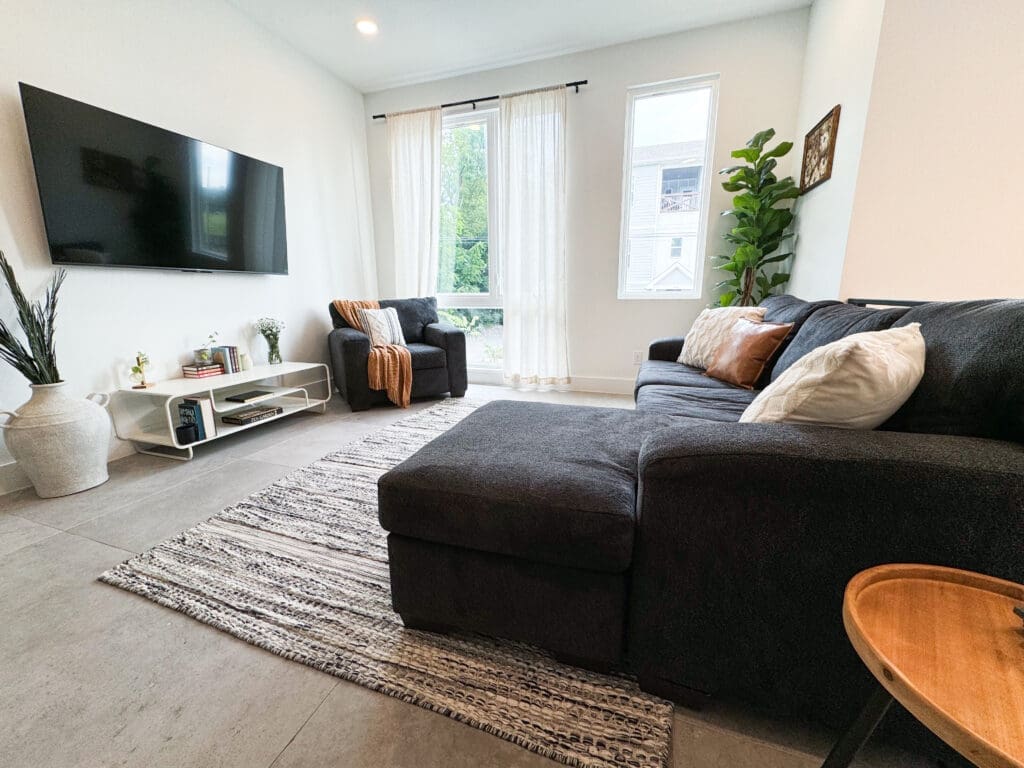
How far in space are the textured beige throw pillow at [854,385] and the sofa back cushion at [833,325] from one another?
317mm

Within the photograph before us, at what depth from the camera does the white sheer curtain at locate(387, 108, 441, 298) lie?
3.71 meters

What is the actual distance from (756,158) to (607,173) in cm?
109

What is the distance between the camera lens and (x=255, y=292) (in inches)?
119

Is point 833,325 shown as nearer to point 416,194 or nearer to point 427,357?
point 427,357

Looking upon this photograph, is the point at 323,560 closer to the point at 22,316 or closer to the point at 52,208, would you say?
the point at 22,316

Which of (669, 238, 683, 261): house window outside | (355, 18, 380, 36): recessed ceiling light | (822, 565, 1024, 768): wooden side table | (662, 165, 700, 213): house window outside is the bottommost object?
(822, 565, 1024, 768): wooden side table

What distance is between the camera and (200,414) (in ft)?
7.52

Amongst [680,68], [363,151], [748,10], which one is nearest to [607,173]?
[680,68]

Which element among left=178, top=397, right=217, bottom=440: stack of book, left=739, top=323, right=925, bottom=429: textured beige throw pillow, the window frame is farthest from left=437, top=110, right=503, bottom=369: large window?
left=739, top=323, right=925, bottom=429: textured beige throw pillow

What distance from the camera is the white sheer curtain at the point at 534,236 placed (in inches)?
133

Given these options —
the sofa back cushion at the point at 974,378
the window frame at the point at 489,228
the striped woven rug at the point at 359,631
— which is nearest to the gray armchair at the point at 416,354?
the window frame at the point at 489,228

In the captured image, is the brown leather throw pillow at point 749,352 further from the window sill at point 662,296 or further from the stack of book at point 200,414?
the stack of book at point 200,414

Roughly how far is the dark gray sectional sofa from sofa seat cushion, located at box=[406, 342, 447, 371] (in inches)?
88.7

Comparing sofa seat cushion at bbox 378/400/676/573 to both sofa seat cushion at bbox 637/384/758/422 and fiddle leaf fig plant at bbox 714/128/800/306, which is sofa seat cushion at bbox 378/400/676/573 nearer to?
sofa seat cushion at bbox 637/384/758/422
